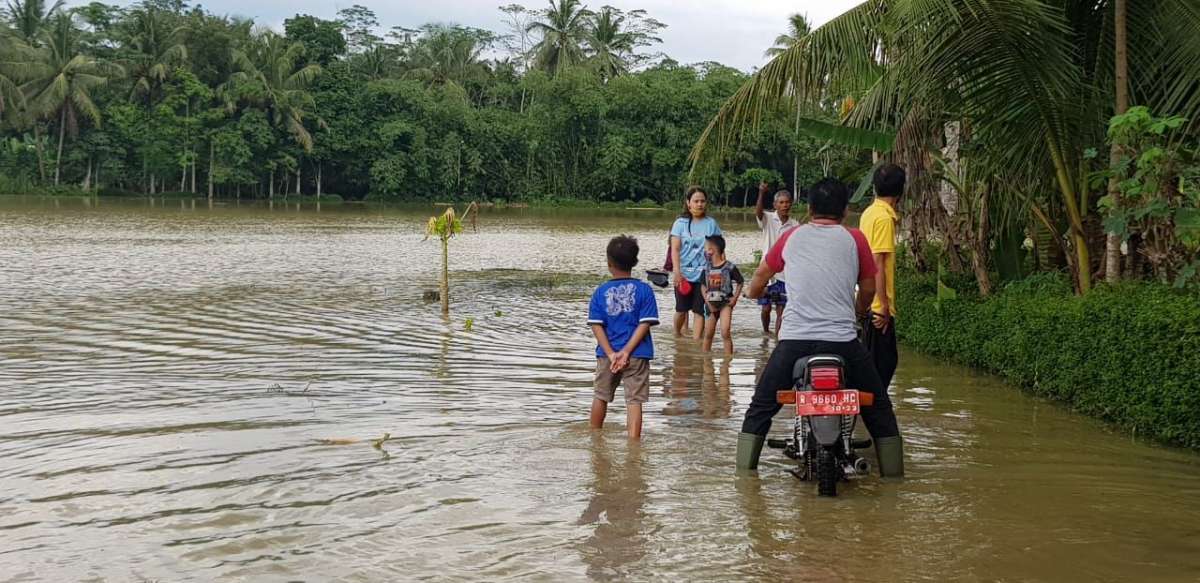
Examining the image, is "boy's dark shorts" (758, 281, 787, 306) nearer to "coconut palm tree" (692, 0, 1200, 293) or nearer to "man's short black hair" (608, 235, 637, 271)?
"coconut palm tree" (692, 0, 1200, 293)

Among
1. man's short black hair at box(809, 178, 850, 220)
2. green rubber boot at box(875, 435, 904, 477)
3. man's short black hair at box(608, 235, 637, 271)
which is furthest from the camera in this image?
man's short black hair at box(608, 235, 637, 271)

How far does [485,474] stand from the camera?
6246 mm

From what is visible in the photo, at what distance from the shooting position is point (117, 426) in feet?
24.2

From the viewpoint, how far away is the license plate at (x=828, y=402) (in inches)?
217

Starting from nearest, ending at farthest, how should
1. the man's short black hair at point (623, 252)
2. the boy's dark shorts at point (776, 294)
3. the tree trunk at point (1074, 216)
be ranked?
the man's short black hair at point (623, 252) → the tree trunk at point (1074, 216) → the boy's dark shorts at point (776, 294)

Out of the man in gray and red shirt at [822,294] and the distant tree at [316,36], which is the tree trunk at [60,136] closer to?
the distant tree at [316,36]

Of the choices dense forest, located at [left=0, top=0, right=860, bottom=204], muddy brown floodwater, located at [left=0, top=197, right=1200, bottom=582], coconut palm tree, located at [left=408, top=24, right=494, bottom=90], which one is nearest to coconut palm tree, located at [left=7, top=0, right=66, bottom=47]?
dense forest, located at [left=0, top=0, right=860, bottom=204]

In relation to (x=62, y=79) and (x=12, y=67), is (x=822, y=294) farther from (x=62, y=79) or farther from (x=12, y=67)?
(x=12, y=67)

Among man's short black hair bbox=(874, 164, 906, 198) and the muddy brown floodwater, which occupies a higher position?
man's short black hair bbox=(874, 164, 906, 198)

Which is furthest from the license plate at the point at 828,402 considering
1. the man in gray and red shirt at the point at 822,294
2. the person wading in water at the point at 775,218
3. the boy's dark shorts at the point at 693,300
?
the boy's dark shorts at the point at 693,300

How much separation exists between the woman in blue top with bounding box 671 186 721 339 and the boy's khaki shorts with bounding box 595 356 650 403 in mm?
4202

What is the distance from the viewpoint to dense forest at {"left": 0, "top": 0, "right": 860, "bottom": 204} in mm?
63219

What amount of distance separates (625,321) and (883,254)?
A: 5.17 feet

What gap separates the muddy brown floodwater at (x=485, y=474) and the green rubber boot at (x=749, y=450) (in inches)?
5.1
